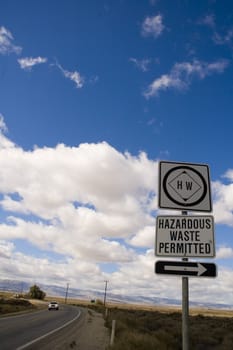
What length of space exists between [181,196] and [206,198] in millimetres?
296

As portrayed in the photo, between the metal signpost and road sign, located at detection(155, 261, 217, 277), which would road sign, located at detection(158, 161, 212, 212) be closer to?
the metal signpost

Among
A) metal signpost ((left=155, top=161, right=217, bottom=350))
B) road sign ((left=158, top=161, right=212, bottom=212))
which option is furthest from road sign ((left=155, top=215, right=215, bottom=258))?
road sign ((left=158, top=161, right=212, bottom=212))

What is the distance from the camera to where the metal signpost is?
4070 millimetres

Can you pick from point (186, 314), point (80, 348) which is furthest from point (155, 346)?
point (186, 314)

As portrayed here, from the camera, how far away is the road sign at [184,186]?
14.4 feet

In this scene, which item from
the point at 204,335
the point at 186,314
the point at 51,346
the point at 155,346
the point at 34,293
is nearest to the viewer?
the point at 186,314

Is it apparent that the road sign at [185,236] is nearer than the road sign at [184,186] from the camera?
Yes

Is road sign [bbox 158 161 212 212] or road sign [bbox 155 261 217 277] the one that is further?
road sign [bbox 158 161 212 212]

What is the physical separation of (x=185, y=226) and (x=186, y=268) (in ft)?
1.56

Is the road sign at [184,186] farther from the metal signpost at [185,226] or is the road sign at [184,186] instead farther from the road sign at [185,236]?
the road sign at [185,236]

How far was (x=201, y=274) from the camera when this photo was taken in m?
4.05

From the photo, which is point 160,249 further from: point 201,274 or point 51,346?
point 51,346

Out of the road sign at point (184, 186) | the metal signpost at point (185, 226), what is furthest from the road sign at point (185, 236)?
the road sign at point (184, 186)

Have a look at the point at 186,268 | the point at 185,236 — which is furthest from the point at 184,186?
the point at 186,268
